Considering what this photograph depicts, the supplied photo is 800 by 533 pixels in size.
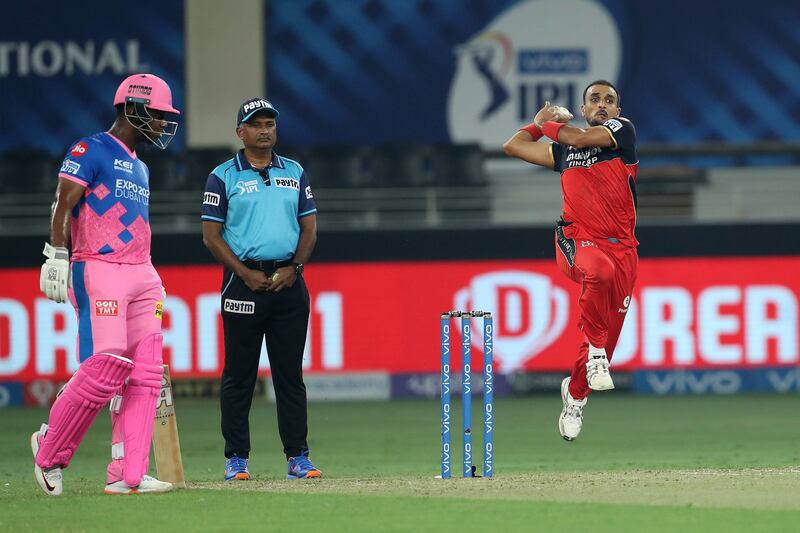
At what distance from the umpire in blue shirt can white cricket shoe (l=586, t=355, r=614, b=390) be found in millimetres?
1626

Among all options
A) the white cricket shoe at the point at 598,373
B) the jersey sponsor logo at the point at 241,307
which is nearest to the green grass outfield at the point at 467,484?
the white cricket shoe at the point at 598,373

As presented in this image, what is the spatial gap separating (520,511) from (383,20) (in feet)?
50.4

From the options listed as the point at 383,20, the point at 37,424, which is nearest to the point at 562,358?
the point at 37,424

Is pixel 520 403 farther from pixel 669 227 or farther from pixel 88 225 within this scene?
pixel 88 225

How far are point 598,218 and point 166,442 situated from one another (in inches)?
108

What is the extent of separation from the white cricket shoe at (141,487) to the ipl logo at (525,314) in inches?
339

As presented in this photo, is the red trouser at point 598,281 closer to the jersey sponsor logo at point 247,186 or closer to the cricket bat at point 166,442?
the jersey sponsor logo at point 247,186

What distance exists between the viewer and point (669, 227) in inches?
611

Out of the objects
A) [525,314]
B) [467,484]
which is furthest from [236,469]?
[525,314]

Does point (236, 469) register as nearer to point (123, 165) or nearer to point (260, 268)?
point (260, 268)

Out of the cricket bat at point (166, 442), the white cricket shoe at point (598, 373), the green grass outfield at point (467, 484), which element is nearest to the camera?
the green grass outfield at point (467, 484)

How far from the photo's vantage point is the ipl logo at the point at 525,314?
1520 centimetres

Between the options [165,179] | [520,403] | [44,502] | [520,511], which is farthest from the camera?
[165,179]

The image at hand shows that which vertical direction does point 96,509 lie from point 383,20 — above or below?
below
